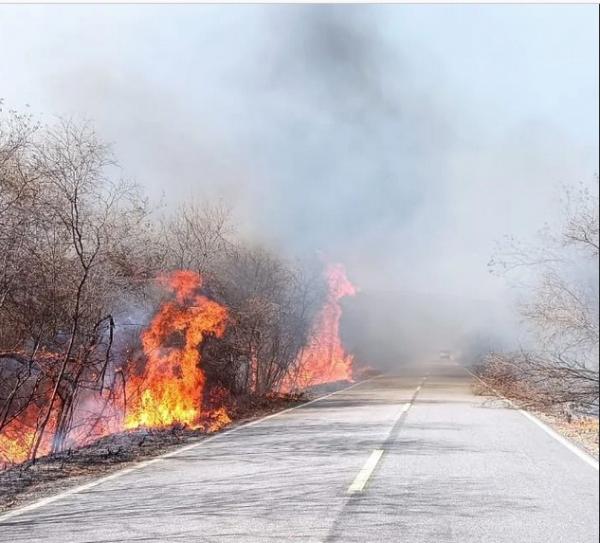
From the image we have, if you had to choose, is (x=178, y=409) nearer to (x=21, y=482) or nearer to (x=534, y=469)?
(x=21, y=482)

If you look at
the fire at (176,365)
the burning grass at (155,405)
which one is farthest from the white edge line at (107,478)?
the fire at (176,365)

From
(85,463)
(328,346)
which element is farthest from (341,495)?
(328,346)

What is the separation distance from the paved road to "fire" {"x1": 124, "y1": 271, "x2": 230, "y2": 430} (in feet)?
10.2

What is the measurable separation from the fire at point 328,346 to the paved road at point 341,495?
17.1 metres

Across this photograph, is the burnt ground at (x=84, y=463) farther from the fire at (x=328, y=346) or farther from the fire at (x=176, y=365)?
the fire at (x=328, y=346)

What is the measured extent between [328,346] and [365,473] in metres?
27.1

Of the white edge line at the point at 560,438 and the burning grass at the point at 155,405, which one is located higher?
the burning grass at the point at 155,405

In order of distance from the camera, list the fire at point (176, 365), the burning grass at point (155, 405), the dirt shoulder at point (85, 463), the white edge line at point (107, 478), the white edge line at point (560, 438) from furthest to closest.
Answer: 1. the fire at point (176, 365)
2. the burning grass at point (155, 405)
3. the white edge line at point (560, 438)
4. the dirt shoulder at point (85, 463)
5. the white edge line at point (107, 478)

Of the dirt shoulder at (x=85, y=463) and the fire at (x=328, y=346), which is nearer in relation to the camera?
the dirt shoulder at (x=85, y=463)

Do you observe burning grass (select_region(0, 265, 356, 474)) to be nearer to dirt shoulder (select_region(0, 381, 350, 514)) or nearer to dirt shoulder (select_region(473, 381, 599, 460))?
dirt shoulder (select_region(0, 381, 350, 514))

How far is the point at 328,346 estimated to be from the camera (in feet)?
113

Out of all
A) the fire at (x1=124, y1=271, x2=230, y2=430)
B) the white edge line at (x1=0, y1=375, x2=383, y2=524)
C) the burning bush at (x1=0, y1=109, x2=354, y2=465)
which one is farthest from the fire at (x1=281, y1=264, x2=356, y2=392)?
the white edge line at (x1=0, y1=375, x2=383, y2=524)

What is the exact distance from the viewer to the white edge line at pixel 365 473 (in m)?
6.54

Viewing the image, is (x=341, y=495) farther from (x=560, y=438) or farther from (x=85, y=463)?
(x=560, y=438)
